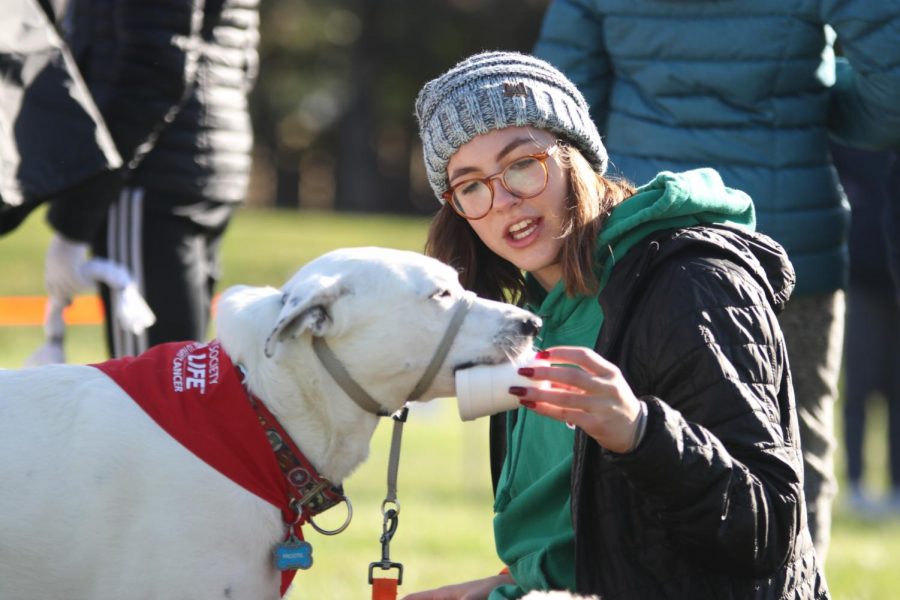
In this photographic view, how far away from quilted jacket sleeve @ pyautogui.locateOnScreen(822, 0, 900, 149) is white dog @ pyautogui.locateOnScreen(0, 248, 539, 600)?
1517 millimetres

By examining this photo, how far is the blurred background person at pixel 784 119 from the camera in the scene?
13.5 ft

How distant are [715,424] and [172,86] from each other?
2.61 meters

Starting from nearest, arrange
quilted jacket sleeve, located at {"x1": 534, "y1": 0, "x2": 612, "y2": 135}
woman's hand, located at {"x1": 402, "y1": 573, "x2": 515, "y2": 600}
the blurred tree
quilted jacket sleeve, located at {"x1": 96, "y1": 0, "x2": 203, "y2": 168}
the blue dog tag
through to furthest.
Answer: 1. the blue dog tag
2. woman's hand, located at {"x1": 402, "y1": 573, "x2": 515, "y2": 600}
3. quilted jacket sleeve, located at {"x1": 534, "y1": 0, "x2": 612, "y2": 135}
4. quilted jacket sleeve, located at {"x1": 96, "y1": 0, "x2": 203, "y2": 168}
5. the blurred tree

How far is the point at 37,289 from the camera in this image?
17.8 metres

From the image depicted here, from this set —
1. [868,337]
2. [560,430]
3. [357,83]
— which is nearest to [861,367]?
[868,337]

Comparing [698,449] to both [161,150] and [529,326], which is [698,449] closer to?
[529,326]

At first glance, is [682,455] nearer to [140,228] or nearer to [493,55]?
[493,55]

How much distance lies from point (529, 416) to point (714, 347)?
780mm

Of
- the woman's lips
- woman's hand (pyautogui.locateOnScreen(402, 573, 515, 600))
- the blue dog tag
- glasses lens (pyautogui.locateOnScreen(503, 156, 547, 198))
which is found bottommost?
woman's hand (pyautogui.locateOnScreen(402, 573, 515, 600))

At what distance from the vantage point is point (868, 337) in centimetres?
888

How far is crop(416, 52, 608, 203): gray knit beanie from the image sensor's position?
342 centimetres

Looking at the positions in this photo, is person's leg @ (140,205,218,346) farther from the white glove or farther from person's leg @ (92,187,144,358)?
the white glove

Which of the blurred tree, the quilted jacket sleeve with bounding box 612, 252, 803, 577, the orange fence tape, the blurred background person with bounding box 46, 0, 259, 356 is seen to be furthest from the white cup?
the blurred tree

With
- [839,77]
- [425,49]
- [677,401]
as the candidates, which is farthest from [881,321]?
→ [425,49]
